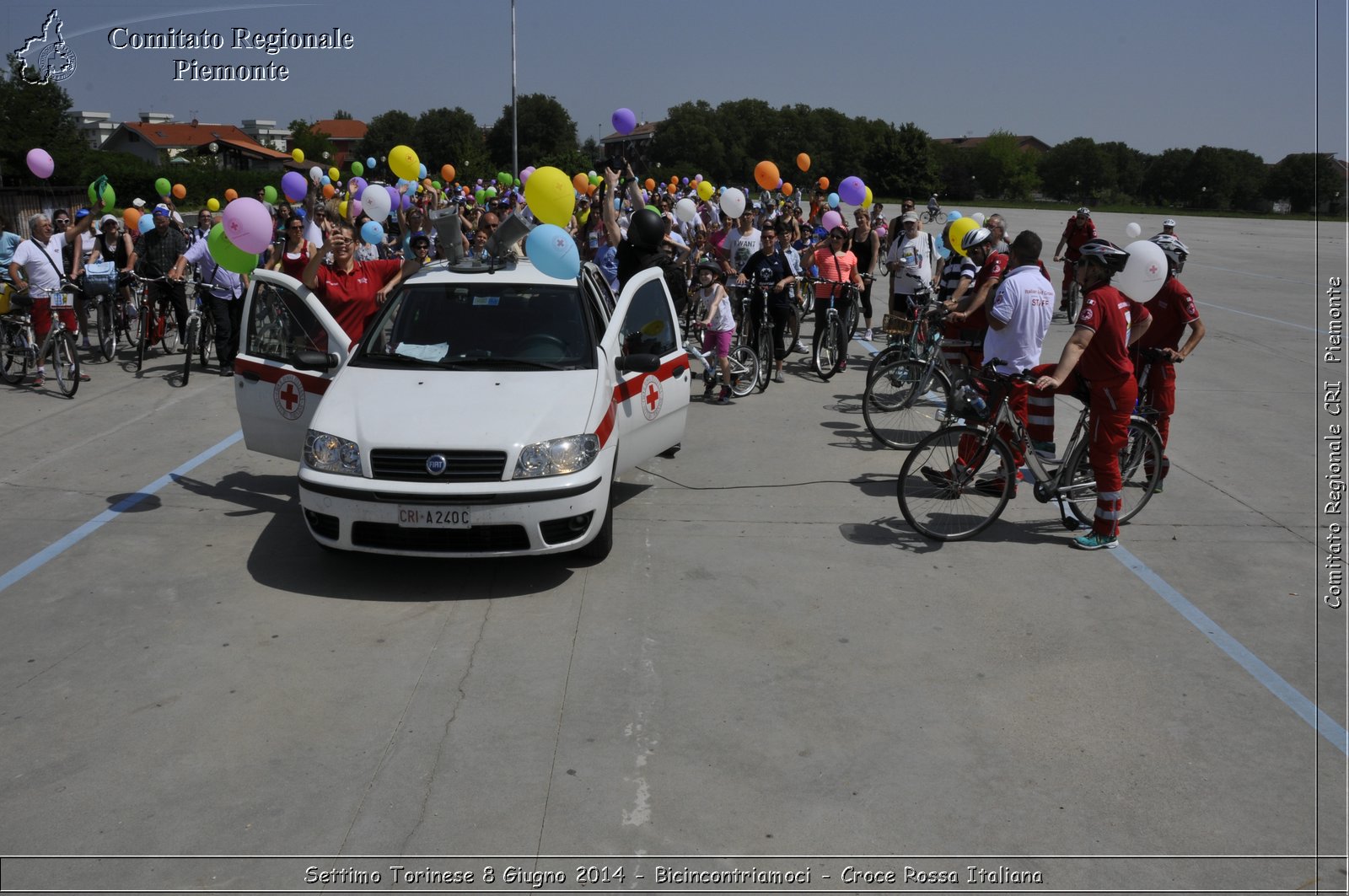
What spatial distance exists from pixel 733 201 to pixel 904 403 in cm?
786

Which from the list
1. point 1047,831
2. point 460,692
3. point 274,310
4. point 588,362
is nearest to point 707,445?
point 588,362

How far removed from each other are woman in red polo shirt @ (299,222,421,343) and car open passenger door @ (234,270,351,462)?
0.62 m

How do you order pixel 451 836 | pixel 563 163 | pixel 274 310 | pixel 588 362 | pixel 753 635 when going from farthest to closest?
Result: pixel 563 163
pixel 274 310
pixel 588 362
pixel 753 635
pixel 451 836

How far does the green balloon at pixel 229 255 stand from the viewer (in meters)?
8.07

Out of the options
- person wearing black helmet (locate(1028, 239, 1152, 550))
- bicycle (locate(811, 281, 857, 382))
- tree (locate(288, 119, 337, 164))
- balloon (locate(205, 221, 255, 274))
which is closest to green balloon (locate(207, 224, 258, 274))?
balloon (locate(205, 221, 255, 274))

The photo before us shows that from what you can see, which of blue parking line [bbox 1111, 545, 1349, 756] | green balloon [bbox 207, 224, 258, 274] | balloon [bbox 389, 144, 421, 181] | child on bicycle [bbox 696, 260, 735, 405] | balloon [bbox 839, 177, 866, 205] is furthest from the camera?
balloon [bbox 839, 177, 866, 205]

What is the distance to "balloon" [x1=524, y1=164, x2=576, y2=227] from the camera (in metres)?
8.39

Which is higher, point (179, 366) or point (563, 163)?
point (563, 163)

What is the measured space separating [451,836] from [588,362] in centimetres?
353

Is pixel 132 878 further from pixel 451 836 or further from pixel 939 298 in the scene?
pixel 939 298

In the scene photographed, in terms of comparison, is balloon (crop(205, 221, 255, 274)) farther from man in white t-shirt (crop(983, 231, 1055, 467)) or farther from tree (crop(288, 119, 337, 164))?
tree (crop(288, 119, 337, 164))

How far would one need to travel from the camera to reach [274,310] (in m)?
7.57

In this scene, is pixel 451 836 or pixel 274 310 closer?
pixel 451 836

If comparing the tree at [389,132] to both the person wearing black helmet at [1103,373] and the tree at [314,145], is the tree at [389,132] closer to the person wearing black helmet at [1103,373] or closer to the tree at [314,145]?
the tree at [314,145]
